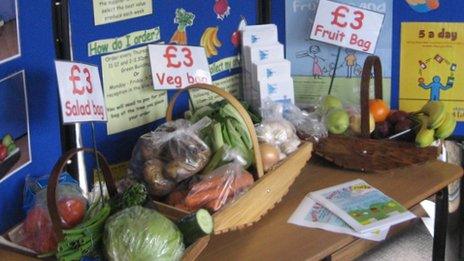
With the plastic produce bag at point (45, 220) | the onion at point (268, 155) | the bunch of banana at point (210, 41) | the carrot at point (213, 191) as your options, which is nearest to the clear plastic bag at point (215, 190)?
the carrot at point (213, 191)

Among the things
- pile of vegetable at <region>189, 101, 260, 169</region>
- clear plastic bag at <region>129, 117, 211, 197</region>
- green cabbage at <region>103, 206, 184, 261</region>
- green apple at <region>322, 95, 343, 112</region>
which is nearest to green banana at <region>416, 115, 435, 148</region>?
green apple at <region>322, 95, 343, 112</region>

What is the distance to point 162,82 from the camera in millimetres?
1789

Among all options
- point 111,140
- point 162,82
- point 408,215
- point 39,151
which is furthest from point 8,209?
point 408,215

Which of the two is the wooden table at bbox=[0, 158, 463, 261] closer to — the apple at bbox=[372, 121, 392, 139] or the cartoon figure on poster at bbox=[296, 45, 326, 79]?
the apple at bbox=[372, 121, 392, 139]

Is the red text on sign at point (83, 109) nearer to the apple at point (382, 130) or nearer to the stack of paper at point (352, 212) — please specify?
the stack of paper at point (352, 212)

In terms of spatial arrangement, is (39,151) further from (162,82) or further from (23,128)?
(162,82)

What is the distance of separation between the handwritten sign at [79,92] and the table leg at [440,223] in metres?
0.92

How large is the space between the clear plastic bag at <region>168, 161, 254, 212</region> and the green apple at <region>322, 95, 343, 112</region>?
1.62ft

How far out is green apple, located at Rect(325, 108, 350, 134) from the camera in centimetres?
188

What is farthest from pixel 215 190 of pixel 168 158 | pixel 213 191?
pixel 168 158

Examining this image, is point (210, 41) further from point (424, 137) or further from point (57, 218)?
point (57, 218)

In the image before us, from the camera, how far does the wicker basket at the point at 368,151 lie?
70.1 inches

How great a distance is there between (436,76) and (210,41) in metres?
0.68

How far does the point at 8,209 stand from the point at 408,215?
0.90 m
